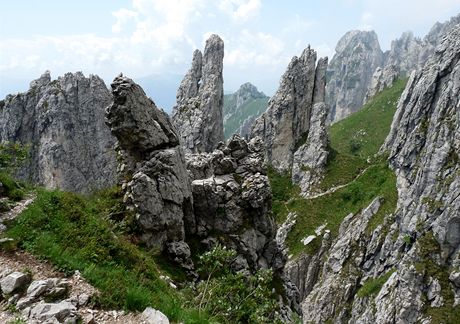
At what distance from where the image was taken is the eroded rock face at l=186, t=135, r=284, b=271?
30.3 metres

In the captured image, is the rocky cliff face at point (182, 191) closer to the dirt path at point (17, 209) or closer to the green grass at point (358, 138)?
the dirt path at point (17, 209)

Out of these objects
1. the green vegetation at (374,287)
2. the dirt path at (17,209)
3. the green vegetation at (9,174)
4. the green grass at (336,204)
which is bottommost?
the green vegetation at (374,287)

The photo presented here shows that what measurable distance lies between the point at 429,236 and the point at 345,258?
529 inches

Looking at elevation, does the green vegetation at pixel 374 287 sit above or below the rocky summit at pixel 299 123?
below

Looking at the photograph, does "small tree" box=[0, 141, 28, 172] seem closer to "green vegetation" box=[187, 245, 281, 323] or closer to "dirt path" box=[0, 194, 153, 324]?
"dirt path" box=[0, 194, 153, 324]

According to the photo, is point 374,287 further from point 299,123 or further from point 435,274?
point 299,123

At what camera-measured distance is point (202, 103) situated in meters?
90.1

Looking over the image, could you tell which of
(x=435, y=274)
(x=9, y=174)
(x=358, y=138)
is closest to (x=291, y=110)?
(x=358, y=138)

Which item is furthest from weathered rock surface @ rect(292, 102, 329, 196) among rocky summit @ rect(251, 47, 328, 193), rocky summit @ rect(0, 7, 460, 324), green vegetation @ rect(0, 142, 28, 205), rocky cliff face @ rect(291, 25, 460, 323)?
green vegetation @ rect(0, 142, 28, 205)

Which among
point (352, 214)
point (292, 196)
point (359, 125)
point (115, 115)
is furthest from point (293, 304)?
point (359, 125)

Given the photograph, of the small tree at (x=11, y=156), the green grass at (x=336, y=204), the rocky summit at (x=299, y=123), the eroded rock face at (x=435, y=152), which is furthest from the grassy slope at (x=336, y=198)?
the small tree at (x=11, y=156)

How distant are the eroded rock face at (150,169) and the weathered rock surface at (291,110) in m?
51.3

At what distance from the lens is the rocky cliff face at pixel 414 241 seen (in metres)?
37.5

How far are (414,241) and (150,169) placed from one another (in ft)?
97.6
